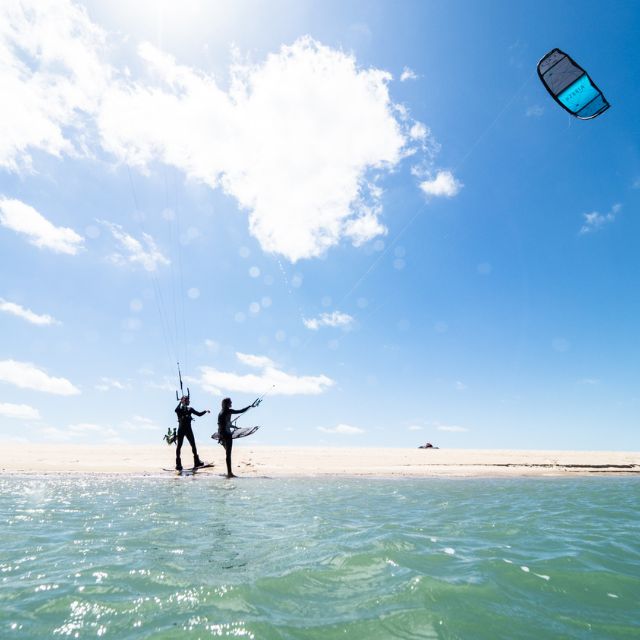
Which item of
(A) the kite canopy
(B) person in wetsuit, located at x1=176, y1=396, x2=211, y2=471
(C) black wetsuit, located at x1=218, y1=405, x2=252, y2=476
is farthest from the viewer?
(B) person in wetsuit, located at x1=176, y1=396, x2=211, y2=471

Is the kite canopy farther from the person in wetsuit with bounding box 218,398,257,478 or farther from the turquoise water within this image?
the person in wetsuit with bounding box 218,398,257,478

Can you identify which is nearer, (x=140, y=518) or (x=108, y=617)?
(x=108, y=617)

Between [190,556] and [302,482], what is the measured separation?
31.2 feet

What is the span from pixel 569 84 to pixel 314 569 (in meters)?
11.7

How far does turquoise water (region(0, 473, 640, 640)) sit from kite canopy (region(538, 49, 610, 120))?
30.2 ft

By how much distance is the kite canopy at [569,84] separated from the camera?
388 inches

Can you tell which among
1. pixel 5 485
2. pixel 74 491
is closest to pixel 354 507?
pixel 74 491

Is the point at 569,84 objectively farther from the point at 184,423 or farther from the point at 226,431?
the point at 184,423

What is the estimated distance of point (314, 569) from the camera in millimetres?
4711

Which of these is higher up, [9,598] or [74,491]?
[74,491]

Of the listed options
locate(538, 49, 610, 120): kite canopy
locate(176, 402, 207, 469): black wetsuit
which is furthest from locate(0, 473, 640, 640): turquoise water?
locate(538, 49, 610, 120): kite canopy

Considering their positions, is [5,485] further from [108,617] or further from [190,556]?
[108,617]

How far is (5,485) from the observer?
12289mm

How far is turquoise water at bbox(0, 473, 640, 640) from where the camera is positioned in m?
3.35
